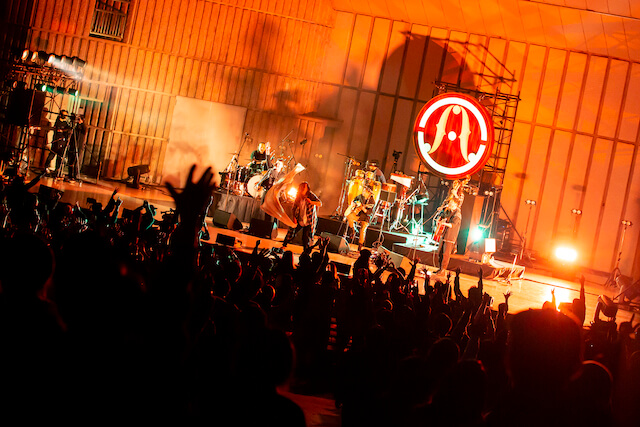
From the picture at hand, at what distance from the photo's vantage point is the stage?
509 inches

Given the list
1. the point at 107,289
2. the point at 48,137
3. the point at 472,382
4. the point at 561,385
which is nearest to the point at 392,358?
the point at 472,382

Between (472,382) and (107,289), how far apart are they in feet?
→ 4.20

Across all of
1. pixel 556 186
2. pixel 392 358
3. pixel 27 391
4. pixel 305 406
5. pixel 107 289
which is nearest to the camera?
pixel 27 391

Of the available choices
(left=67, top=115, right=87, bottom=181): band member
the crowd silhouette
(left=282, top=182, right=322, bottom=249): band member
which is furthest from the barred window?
the crowd silhouette

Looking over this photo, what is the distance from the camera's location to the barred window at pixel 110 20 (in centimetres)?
2045

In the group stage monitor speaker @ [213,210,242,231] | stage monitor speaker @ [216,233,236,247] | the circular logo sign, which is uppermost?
the circular logo sign

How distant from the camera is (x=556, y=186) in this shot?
19.5 metres

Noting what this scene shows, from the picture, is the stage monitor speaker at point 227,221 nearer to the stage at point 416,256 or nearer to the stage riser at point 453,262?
the stage at point 416,256

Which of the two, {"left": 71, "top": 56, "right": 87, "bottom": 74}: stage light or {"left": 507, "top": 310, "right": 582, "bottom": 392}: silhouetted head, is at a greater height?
{"left": 71, "top": 56, "right": 87, "bottom": 74}: stage light

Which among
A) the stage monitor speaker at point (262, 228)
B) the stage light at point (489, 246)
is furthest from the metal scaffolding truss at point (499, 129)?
the stage monitor speaker at point (262, 228)

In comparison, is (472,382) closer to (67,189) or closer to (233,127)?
(67,189)

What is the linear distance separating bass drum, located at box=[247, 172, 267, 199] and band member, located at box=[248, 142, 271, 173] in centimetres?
61

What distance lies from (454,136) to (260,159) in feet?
21.9

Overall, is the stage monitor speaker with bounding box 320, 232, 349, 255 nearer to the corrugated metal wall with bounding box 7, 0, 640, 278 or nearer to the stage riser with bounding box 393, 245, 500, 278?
the stage riser with bounding box 393, 245, 500, 278
